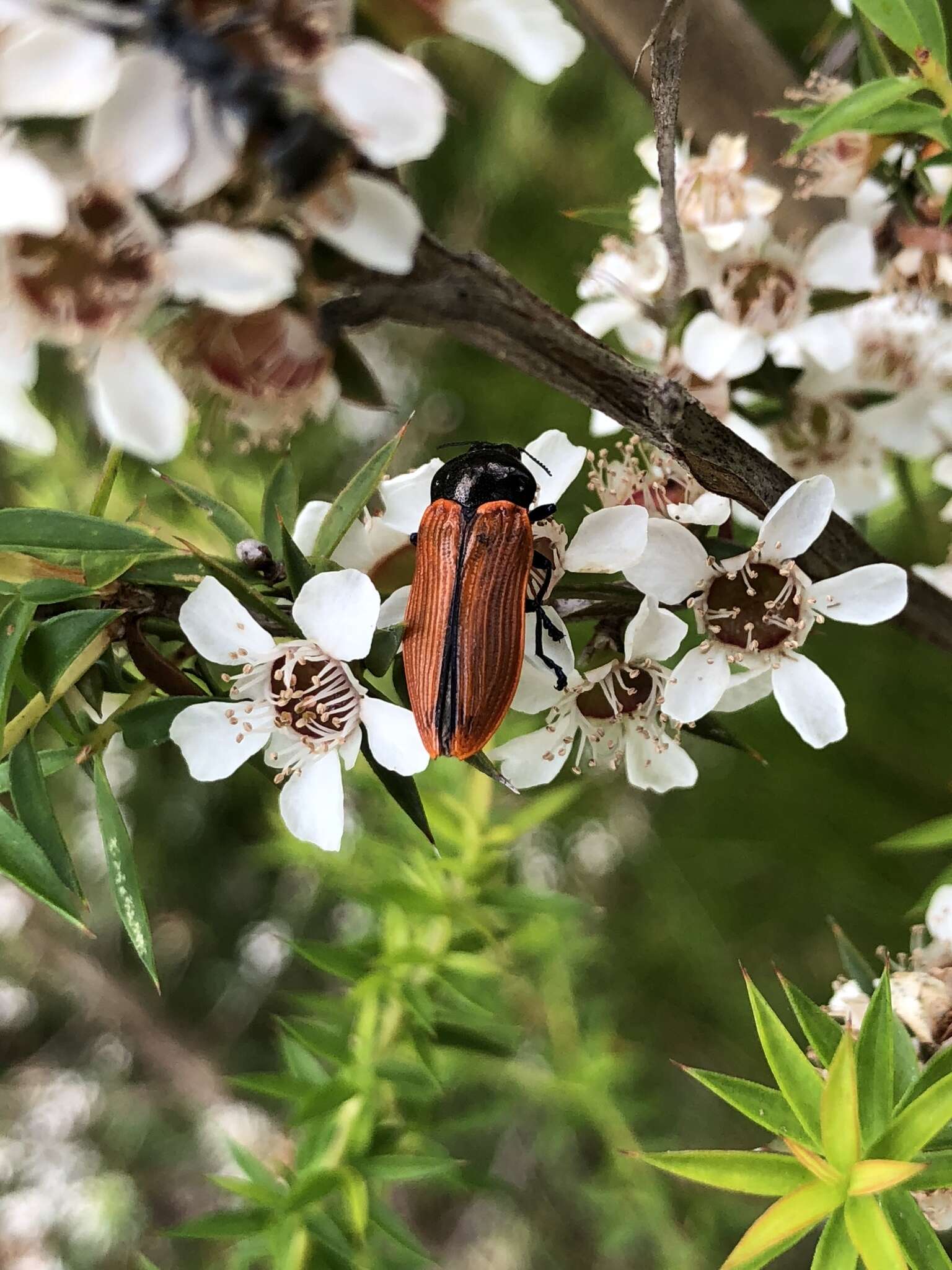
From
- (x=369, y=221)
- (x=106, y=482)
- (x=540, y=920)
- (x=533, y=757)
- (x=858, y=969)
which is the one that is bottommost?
(x=540, y=920)

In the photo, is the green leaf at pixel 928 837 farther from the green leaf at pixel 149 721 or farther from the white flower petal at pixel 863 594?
the green leaf at pixel 149 721

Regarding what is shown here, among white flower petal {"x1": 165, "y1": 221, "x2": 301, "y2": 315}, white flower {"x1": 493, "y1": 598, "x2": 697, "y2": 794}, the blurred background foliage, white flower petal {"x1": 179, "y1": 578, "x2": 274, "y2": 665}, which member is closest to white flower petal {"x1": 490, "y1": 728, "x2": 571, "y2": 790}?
white flower {"x1": 493, "y1": 598, "x2": 697, "y2": 794}

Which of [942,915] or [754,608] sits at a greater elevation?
[754,608]

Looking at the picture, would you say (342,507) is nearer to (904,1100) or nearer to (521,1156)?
(904,1100)

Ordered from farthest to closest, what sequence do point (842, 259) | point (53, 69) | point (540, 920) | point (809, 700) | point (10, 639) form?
point (540, 920) < point (842, 259) < point (809, 700) < point (10, 639) < point (53, 69)

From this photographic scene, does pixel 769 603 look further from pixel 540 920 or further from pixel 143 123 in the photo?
pixel 540 920

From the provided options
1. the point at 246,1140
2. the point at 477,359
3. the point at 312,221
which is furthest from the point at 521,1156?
the point at 312,221

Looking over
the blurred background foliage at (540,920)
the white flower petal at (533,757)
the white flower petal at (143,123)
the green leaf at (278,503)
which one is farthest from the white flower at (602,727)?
the blurred background foliage at (540,920)

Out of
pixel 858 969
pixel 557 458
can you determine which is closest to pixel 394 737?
pixel 557 458
